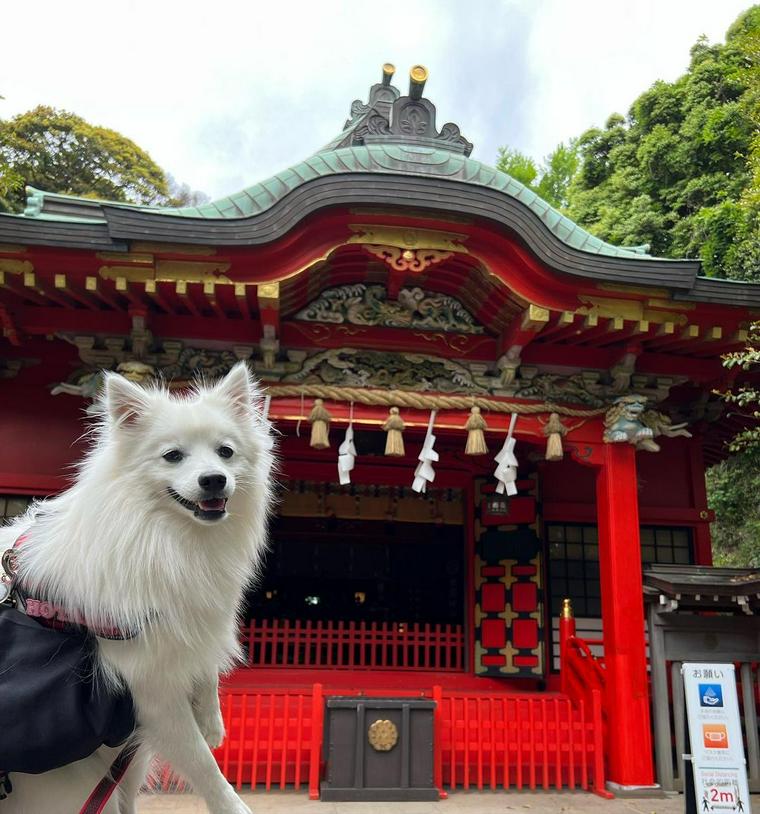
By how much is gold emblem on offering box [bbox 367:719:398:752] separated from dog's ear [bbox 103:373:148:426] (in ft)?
16.6

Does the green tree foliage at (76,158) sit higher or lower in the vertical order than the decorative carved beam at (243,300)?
higher

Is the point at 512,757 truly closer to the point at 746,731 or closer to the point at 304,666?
the point at 746,731

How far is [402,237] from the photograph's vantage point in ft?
21.2

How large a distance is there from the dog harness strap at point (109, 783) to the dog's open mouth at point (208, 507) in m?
0.77

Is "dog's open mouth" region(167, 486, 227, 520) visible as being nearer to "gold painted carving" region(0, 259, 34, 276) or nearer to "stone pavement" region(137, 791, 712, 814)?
"stone pavement" region(137, 791, 712, 814)

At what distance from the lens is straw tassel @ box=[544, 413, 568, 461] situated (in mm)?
6906


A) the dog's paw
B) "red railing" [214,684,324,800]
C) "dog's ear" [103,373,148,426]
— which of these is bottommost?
"red railing" [214,684,324,800]

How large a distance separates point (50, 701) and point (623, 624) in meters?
A: 6.15

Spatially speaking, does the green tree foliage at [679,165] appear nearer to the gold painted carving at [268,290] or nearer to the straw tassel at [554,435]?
the straw tassel at [554,435]

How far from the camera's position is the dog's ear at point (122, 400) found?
82.4 inches

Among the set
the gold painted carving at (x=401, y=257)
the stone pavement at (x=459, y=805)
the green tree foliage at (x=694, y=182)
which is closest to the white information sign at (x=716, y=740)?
the stone pavement at (x=459, y=805)

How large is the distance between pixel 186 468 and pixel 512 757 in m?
6.03

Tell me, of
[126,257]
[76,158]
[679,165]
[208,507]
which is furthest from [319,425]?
[76,158]

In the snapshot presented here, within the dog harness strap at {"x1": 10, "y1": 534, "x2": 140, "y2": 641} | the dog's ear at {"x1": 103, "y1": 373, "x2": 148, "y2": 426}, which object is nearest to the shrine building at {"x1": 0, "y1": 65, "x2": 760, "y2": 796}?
the dog's ear at {"x1": 103, "y1": 373, "x2": 148, "y2": 426}
